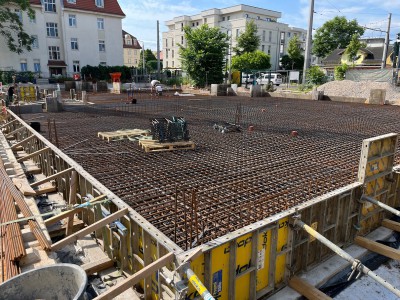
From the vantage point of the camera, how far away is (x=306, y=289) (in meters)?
4.75

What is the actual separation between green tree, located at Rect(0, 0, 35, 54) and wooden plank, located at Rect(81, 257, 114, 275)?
3884 cm

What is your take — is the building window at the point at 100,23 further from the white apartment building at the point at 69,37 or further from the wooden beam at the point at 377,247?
the wooden beam at the point at 377,247

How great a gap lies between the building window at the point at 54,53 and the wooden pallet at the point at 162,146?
38099 millimetres

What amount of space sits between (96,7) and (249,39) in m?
23.5

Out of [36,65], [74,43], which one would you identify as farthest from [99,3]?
[36,65]

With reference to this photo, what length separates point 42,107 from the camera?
18234 millimetres

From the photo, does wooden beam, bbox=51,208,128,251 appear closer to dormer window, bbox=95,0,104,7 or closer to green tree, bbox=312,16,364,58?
dormer window, bbox=95,0,104,7

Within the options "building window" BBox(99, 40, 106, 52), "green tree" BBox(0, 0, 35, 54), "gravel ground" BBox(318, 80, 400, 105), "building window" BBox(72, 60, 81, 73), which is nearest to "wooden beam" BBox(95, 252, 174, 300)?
"gravel ground" BBox(318, 80, 400, 105)

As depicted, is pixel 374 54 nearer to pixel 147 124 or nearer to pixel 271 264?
pixel 147 124

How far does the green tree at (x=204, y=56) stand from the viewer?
34.3m

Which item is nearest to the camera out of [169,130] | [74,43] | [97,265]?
[97,265]

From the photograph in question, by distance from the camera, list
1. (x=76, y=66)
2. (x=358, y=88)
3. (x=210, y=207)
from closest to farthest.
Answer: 1. (x=210, y=207)
2. (x=358, y=88)
3. (x=76, y=66)

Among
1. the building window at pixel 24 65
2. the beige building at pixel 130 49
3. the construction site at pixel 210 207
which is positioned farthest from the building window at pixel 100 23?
the construction site at pixel 210 207

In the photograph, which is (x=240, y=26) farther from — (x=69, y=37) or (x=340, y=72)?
(x=340, y=72)
